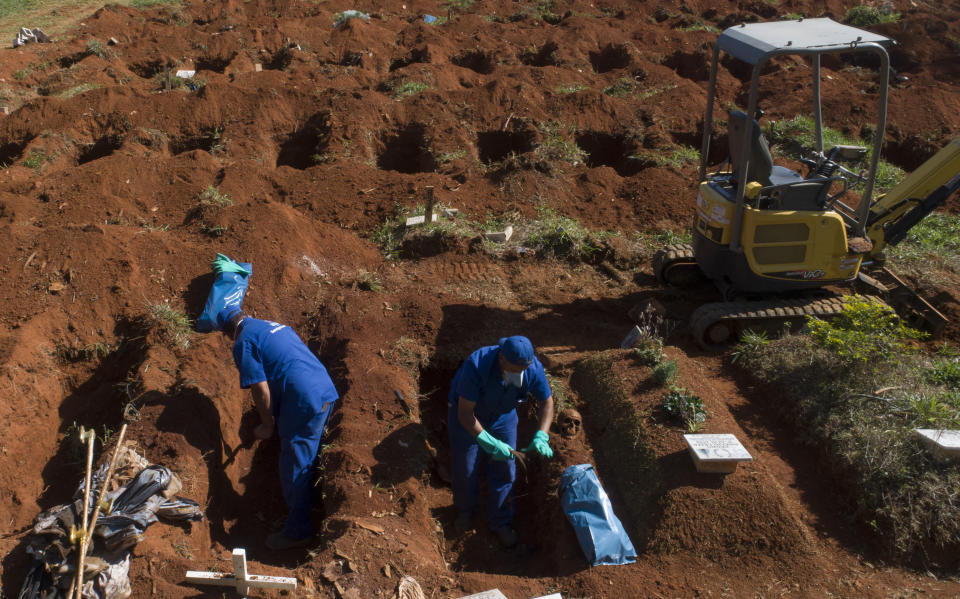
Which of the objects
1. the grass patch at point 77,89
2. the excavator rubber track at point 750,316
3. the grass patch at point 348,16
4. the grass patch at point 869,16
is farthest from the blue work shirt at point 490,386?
the grass patch at point 869,16

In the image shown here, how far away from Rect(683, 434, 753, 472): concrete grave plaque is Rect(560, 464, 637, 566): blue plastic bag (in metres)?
0.73

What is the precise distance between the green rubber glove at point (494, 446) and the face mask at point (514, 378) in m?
0.43

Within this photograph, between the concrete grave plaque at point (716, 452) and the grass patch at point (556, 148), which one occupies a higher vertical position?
the concrete grave plaque at point (716, 452)

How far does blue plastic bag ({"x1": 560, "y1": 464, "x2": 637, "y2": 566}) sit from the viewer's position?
14.9 feet

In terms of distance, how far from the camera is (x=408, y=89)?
12820 mm

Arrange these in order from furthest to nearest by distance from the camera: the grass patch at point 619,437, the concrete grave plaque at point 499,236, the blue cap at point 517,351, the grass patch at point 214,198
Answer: the grass patch at point 214,198, the concrete grave plaque at point 499,236, the grass patch at point 619,437, the blue cap at point 517,351

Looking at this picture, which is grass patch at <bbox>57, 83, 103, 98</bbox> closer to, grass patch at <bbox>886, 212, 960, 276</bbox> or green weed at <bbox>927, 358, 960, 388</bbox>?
grass patch at <bbox>886, 212, 960, 276</bbox>

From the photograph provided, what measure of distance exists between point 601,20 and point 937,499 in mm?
16686

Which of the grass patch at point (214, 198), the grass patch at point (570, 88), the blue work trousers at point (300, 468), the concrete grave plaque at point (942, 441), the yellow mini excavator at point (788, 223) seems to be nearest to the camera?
the concrete grave plaque at point (942, 441)

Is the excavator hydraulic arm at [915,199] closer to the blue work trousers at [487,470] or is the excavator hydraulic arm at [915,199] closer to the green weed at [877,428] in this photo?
the green weed at [877,428]

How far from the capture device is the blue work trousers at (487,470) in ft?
16.8

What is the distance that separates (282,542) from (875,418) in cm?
477

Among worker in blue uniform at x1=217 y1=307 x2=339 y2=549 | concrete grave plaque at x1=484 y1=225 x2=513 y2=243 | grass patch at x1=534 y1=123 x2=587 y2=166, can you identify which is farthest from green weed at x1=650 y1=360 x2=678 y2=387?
grass patch at x1=534 y1=123 x2=587 y2=166

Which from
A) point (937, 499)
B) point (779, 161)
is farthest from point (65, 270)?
point (779, 161)
